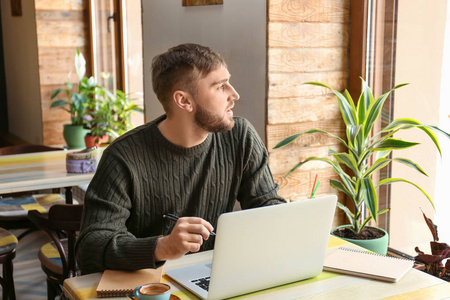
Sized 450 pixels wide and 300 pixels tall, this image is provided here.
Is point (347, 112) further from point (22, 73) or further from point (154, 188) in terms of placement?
point (22, 73)

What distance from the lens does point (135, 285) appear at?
1401 millimetres

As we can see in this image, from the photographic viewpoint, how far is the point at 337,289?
1.41 metres

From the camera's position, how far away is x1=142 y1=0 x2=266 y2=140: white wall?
8.67ft

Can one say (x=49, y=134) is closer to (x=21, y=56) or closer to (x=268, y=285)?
(x=21, y=56)

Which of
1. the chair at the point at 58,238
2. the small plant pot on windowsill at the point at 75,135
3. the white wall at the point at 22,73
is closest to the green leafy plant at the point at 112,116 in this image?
the small plant pot on windowsill at the point at 75,135

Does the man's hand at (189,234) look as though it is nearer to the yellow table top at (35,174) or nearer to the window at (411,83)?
the window at (411,83)

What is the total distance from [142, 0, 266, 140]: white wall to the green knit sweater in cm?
75

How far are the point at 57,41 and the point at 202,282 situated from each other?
4094mm

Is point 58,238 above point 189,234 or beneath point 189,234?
beneath

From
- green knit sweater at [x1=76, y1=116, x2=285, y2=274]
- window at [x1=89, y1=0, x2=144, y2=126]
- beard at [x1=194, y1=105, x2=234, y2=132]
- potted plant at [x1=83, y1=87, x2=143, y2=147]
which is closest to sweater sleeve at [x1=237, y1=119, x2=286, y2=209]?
green knit sweater at [x1=76, y1=116, x2=285, y2=274]

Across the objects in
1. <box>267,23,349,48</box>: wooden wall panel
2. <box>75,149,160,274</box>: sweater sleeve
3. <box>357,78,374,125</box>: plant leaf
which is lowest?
<box>75,149,160,274</box>: sweater sleeve

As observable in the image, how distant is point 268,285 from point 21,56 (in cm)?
511

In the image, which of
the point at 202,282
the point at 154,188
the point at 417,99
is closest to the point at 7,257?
the point at 154,188

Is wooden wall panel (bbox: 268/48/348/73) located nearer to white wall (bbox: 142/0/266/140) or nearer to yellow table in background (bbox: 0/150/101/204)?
white wall (bbox: 142/0/266/140)
